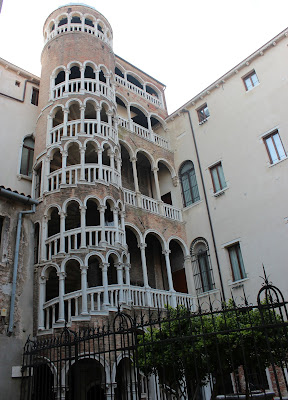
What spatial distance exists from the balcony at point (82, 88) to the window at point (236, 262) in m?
9.52

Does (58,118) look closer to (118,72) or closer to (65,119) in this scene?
(65,119)

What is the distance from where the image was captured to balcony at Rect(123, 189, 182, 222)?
699 inches

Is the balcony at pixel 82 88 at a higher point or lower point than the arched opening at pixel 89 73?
lower

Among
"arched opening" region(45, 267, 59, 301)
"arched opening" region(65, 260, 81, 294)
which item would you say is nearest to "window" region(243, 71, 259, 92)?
"arched opening" region(65, 260, 81, 294)

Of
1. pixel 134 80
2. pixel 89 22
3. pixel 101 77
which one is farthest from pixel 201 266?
pixel 89 22

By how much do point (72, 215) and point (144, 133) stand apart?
309 inches

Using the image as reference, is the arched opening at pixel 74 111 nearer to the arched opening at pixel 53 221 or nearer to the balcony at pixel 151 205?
the balcony at pixel 151 205

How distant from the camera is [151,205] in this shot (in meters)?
18.9

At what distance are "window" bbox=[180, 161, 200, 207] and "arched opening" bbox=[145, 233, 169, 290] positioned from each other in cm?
274

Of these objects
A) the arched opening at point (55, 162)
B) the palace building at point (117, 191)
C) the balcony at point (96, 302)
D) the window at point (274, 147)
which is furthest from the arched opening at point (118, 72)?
the balcony at point (96, 302)

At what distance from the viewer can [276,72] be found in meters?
18.0

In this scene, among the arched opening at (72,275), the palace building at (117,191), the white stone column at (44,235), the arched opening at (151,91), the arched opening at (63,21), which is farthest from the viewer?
the arched opening at (151,91)

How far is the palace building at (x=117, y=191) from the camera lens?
13758 mm

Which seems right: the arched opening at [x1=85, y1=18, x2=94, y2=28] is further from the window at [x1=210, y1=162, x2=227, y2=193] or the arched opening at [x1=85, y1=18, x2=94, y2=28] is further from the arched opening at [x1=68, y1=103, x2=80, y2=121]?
the window at [x1=210, y1=162, x2=227, y2=193]
